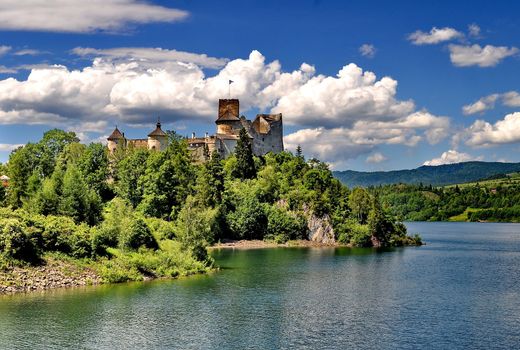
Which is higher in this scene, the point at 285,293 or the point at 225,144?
→ the point at 225,144

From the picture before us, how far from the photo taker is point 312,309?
51.8 meters

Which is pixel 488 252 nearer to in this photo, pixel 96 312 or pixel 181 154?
pixel 181 154

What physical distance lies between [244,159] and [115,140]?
2977cm

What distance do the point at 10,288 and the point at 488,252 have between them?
82.1 meters

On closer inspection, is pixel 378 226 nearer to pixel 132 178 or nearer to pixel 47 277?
pixel 132 178

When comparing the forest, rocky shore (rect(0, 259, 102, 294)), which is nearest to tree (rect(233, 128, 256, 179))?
the forest

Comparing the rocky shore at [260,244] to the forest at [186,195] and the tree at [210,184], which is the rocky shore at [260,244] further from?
the tree at [210,184]

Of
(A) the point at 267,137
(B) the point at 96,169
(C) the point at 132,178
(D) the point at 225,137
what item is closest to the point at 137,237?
(C) the point at 132,178

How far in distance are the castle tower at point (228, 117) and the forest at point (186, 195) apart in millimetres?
8304

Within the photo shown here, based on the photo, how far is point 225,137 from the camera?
132000 millimetres

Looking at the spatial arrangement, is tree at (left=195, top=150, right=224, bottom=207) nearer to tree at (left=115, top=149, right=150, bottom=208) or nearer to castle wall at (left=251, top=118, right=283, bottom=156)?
tree at (left=115, top=149, right=150, bottom=208)

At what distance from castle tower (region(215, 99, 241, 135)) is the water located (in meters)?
60.1

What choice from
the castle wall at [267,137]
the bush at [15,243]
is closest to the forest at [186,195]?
the castle wall at [267,137]

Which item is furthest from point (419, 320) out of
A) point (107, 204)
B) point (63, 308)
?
point (107, 204)
